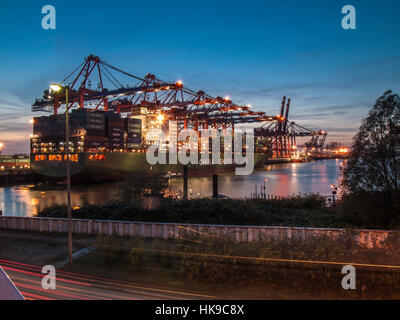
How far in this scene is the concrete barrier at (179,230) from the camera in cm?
794

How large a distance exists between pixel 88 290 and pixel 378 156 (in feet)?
32.5

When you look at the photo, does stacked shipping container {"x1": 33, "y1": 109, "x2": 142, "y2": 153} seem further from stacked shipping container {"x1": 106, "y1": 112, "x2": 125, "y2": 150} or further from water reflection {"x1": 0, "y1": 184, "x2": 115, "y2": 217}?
water reflection {"x1": 0, "y1": 184, "x2": 115, "y2": 217}

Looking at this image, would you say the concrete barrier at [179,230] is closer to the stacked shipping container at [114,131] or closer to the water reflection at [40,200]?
the water reflection at [40,200]

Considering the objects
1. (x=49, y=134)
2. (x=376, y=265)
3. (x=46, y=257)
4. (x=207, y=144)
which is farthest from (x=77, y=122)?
(x=376, y=265)

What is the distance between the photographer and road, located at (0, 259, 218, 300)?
18.3ft

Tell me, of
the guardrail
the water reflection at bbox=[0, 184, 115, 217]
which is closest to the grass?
the guardrail

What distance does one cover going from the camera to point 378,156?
1016cm

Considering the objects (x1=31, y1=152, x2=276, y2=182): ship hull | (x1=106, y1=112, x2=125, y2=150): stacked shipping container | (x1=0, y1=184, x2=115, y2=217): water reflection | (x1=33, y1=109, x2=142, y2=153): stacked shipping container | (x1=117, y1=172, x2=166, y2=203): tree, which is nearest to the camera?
(x1=117, y1=172, x2=166, y2=203): tree

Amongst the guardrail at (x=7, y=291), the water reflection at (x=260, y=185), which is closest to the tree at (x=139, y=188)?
the water reflection at (x=260, y=185)

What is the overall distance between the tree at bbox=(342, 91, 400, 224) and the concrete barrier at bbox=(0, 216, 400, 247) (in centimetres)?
244

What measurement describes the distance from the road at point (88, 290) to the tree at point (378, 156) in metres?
7.17

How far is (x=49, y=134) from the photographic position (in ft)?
151

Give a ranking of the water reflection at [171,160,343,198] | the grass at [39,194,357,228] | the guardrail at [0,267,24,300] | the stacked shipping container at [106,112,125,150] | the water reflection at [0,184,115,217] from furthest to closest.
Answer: the stacked shipping container at [106,112,125,150]
the water reflection at [171,160,343,198]
the water reflection at [0,184,115,217]
the grass at [39,194,357,228]
the guardrail at [0,267,24,300]

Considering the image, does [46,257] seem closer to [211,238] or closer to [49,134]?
[211,238]
